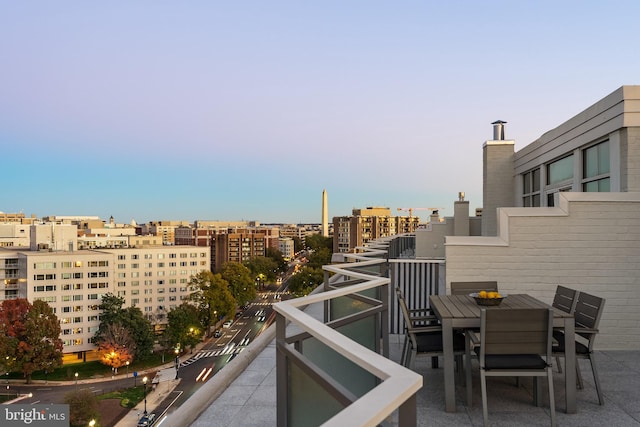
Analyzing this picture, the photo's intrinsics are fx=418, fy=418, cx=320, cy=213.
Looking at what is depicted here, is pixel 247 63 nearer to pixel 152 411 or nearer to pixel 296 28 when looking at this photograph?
pixel 296 28

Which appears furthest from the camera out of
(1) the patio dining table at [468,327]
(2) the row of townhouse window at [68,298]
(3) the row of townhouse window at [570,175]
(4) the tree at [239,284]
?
(4) the tree at [239,284]

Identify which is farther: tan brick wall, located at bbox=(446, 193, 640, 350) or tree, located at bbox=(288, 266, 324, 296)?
tree, located at bbox=(288, 266, 324, 296)

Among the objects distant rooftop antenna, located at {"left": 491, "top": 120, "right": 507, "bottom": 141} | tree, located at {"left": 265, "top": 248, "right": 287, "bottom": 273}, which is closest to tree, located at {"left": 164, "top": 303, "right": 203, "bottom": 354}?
distant rooftop antenna, located at {"left": 491, "top": 120, "right": 507, "bottom": 141}

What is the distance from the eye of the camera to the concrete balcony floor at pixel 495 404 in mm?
3535

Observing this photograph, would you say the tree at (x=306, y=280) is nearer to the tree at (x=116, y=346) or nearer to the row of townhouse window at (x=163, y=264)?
the row of townhouse window at (x=163, y=264)

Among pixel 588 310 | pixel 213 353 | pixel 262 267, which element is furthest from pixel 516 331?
pixel 262 267

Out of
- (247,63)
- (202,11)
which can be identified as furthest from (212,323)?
(202,11)

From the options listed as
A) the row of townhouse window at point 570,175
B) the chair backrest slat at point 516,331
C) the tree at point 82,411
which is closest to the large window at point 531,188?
the row of townhouse window at point 570,175

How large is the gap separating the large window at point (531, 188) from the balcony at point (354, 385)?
21.5ft

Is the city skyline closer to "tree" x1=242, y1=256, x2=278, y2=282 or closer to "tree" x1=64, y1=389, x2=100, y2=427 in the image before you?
"tree" x1=242, y1=256, x2=278, y2=282

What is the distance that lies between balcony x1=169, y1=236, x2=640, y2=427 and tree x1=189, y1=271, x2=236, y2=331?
52.9 m

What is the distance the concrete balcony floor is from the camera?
354cm

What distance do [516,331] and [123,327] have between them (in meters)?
51.9

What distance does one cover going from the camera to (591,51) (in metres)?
18.8
